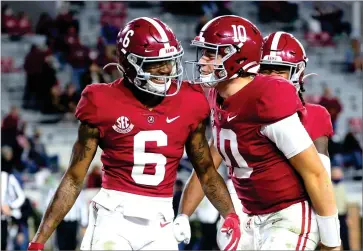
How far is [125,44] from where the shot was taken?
415cm

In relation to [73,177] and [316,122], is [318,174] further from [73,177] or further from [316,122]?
[73,177]

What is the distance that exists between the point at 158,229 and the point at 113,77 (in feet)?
26.7

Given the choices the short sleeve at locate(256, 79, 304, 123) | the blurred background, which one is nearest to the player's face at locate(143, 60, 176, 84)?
the short sleeve at locate(256, 79, 304, 123)

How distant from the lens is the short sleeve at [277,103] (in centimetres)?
395

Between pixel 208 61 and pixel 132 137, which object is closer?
pixel 132 137

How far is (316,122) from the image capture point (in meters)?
4.35

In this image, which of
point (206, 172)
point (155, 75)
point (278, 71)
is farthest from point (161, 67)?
point (278, 71)

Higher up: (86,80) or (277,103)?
(277,103)

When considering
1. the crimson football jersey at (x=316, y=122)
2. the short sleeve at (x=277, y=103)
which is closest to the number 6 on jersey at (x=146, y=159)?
the short sleeve at (x=277, y=103)

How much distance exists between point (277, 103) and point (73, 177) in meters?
0.99

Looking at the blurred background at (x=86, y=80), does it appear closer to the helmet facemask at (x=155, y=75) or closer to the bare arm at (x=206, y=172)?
the bare arm at (x=206, y=172)

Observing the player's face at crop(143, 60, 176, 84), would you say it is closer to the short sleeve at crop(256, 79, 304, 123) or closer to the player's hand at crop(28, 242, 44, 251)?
the short sleeve at crop(256, 79, 304, 123)

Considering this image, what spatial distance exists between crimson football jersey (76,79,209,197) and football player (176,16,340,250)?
271mm

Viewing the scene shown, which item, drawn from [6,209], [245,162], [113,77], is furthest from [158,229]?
[113,77]
